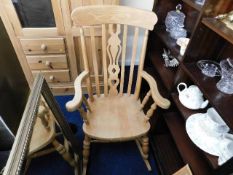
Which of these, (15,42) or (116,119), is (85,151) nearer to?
(116,119)

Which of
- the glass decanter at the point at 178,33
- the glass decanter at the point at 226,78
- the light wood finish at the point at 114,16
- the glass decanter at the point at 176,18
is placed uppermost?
the light wood finish at the point at 114,16

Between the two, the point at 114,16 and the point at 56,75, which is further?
the point at 56,75

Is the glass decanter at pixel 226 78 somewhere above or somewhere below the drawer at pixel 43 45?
above

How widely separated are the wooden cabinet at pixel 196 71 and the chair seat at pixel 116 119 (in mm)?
224

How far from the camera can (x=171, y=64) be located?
1302 mm

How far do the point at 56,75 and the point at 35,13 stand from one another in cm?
54

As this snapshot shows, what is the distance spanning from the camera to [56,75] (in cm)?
160

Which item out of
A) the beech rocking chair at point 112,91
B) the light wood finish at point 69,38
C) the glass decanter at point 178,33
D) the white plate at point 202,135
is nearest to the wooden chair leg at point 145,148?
the beech rocking chair at point 112,91

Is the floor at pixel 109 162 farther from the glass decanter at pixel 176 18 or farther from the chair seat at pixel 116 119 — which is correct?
the glass decanter at pixel 176 18

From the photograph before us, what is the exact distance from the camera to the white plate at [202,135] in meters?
0.83

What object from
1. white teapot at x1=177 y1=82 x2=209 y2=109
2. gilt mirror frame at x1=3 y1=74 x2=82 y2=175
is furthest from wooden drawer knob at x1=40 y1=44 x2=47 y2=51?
white teapot at x1=177 y1=82 x2=209 y2=109

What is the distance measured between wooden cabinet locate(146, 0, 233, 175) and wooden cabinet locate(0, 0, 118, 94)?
53 centimetres

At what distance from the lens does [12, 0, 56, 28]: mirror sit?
122 centimetres

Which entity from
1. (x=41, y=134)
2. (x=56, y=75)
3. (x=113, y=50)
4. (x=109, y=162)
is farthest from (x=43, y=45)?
(x=109, y=162)
